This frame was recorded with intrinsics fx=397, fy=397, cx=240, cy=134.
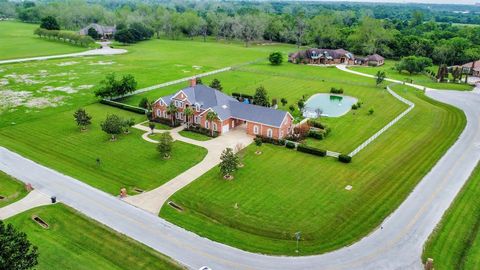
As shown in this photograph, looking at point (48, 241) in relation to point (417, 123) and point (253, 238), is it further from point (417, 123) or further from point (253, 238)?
point (417, 123)

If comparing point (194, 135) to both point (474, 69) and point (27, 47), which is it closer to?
point (474, 69)

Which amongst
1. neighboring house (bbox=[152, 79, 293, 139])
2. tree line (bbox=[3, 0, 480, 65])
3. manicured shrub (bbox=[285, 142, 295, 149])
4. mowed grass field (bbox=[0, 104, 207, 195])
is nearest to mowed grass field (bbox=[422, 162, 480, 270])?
manicured shrub (bbox=[285, 142, 295, 149])

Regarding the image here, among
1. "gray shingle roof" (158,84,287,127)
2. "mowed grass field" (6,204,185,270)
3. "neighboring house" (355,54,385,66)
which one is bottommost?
"mowed grass field" (6,204,185,270)

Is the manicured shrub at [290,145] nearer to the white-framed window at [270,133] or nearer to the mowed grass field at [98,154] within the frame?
the white-framed window at [270,133]

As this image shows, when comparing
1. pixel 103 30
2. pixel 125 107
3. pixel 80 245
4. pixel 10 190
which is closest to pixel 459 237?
pixel 80 245

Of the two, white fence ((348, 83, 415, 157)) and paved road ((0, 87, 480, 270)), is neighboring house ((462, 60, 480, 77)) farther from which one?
paved road ((0, 87, 480, 270))

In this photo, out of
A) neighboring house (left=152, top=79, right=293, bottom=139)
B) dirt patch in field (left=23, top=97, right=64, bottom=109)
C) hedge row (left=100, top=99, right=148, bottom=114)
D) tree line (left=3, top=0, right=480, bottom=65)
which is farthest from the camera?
tree line (left=3, top=0, right=480, bottom=65)
